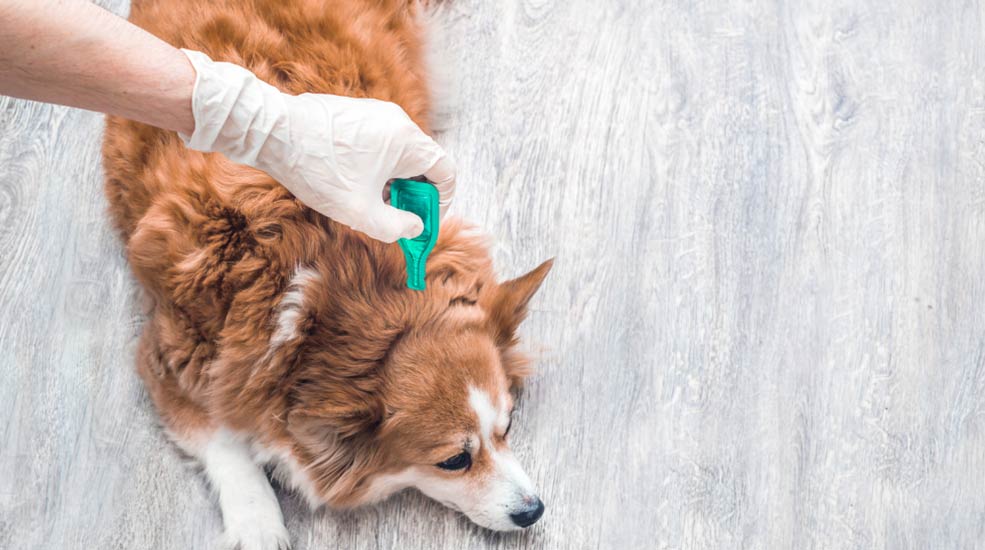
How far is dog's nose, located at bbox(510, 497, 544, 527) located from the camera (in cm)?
205

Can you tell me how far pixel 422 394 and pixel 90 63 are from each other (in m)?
0.93

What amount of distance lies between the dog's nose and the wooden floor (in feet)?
0.54

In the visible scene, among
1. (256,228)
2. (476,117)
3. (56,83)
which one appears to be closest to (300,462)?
(256,228)

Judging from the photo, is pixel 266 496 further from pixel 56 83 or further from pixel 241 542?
pixel 56 83

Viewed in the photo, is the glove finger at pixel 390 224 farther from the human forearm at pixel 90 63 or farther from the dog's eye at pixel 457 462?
the dog's eye at pixel 457 462

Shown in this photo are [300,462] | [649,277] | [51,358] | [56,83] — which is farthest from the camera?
[649,277]

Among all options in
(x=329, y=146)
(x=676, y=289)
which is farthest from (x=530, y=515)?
(x=329, y=146)

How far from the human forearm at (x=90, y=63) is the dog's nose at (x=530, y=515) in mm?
1208

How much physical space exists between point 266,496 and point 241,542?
5.1 inches

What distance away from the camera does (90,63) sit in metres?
1.46

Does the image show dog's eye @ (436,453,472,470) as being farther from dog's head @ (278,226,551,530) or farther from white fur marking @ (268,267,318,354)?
white fur marking @ (268,267,318,354)

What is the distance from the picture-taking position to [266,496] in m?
2.14

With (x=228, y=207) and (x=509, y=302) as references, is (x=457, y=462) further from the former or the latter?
(x=228, y=207)

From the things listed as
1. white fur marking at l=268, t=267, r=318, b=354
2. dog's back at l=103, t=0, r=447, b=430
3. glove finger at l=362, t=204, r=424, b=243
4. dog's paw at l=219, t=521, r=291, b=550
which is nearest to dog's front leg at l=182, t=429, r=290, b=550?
dog's paw at l=219, t=521, r=291, b=550
